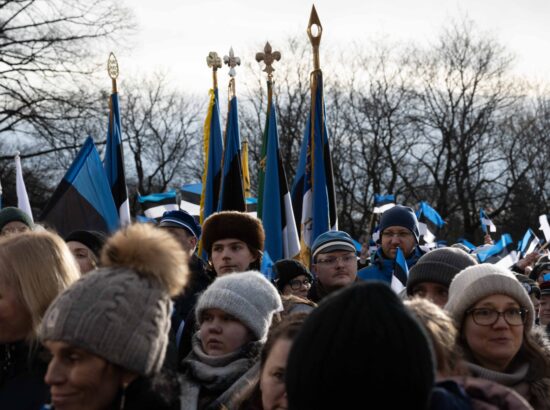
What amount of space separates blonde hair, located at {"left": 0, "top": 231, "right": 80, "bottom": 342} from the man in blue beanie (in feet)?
12.4

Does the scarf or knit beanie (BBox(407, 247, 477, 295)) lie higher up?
knit beanie (BBox(407, 247, 477, 295))

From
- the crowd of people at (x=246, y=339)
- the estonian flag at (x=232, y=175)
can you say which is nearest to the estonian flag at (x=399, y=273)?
the crowd of people at (x=246, y=339)

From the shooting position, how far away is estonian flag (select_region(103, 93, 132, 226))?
8.64 m

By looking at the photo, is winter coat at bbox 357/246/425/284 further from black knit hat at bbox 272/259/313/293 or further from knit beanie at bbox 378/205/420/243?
black knit hat at bbox 272/259/313/293

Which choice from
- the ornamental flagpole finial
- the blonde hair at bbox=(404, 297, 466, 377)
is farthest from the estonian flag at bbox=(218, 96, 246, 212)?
the blonde hair at bbox=(404, 297, 466, 377)

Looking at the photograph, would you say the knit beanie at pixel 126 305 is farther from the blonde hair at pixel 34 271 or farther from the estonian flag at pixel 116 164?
the estonian flag at pixel 116 164

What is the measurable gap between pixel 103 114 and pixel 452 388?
21758 mm

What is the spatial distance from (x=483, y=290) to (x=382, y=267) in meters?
3.17

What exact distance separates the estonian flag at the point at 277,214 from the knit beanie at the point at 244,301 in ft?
13.9

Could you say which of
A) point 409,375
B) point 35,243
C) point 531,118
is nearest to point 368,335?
point 409,375

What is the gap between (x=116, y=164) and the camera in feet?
29.5

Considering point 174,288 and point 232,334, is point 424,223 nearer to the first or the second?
point 232,334

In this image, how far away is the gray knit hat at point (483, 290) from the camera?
371 centimetres

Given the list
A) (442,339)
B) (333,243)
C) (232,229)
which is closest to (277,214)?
(333,243)
